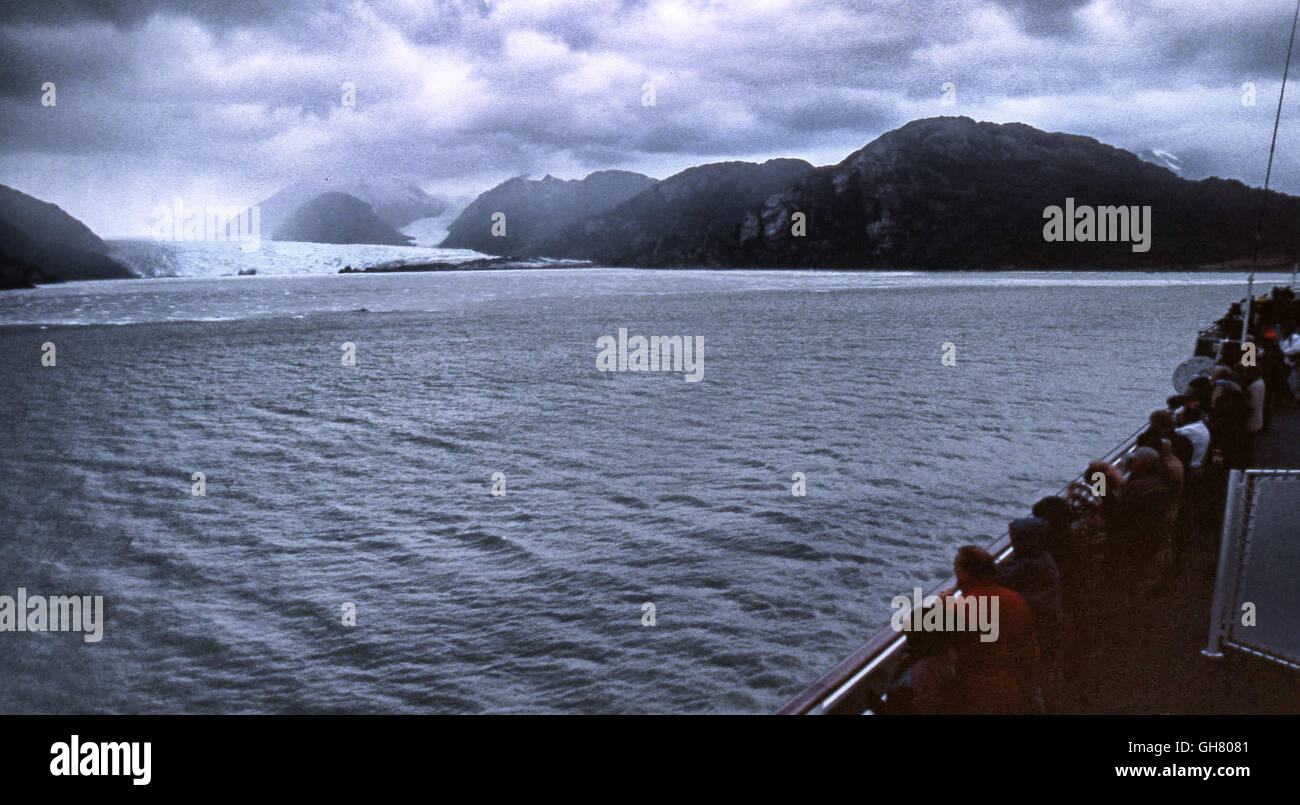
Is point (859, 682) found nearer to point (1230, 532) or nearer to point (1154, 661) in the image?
point (1154, 661)

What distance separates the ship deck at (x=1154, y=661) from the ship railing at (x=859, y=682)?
1.31m

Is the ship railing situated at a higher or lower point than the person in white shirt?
lower

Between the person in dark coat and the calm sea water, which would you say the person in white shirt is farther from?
the person in dark coat

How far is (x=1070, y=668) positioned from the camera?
7043 millimetres

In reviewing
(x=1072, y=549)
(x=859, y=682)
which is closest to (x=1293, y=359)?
(x=1072, y=549)

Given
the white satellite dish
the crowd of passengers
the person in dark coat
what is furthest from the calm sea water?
the person in dark coat

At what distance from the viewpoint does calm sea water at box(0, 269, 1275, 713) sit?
1111cm

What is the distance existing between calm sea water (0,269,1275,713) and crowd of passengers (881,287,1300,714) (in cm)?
424

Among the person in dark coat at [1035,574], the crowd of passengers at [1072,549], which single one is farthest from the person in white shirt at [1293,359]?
the person in dark coat at [1035,574]

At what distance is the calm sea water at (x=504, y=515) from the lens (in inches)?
437

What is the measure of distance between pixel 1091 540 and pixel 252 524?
16004mm

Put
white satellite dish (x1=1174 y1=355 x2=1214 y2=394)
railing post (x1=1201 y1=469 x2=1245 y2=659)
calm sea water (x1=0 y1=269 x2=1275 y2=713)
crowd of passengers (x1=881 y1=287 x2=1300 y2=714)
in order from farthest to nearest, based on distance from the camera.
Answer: white satellite dish (x1=1174 y1=355 x2=1214 y2=394), calm sea water (x1=0 y1=269 x2=1275 y2=713), railing post (x1=1201 y1=469 x2=1245 y2=659), crowd of passengers (x1=881 y1=287 x2=1300 y2=714)
